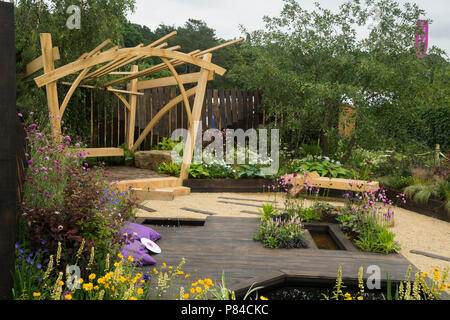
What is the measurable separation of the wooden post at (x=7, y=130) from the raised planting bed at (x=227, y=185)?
608cm

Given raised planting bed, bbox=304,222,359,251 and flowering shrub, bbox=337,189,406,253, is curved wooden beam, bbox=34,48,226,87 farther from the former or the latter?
flowering shrub, bbox=337,189,406,253

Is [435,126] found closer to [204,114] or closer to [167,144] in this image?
[204,114]

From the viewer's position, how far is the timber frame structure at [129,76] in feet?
21.4

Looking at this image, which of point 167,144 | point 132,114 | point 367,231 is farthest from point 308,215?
point 132,114

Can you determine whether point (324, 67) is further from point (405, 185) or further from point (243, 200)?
point (243, 200)

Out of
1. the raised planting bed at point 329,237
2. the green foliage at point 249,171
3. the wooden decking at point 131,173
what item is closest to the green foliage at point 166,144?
the wooden decking at point 131,173

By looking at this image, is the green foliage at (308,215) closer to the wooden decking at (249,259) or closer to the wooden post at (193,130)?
the wooden decking at (249,259)

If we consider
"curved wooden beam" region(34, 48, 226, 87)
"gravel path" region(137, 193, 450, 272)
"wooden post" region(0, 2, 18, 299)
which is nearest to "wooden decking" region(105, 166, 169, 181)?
"gravel path" region(137, 193, 450, 272)

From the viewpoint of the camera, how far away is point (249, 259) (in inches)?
149

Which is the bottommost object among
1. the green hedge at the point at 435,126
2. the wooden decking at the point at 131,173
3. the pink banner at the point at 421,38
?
the wooden decking at the point at 131,173

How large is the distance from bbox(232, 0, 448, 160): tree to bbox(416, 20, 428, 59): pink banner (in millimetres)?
143

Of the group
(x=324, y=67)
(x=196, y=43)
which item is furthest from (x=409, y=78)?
(x=196, y=43)

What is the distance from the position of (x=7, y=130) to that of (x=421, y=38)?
31.1 feet

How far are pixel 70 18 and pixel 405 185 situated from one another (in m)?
8.43
